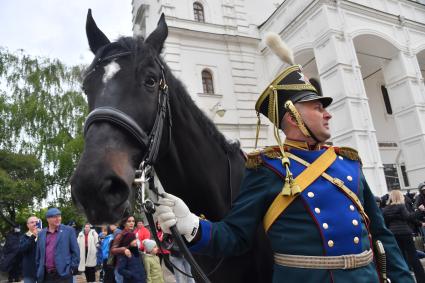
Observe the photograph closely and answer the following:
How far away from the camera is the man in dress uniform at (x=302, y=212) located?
195 cm

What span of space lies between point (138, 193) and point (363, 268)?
1.27m

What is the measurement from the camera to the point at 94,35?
7.85 feet

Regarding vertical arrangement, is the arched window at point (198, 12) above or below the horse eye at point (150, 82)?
above

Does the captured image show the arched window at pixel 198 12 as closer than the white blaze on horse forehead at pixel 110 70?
No

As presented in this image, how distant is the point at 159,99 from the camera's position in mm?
2137

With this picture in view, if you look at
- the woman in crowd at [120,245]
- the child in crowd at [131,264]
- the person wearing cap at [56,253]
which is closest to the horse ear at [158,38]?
the woman in crowd at [120,245]

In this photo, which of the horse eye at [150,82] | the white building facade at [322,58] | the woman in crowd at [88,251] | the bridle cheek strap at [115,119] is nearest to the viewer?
the bridle cheek strap at [115,119]

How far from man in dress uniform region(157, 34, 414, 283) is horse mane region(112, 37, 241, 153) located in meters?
0.55

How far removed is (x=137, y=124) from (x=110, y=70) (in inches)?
14.5

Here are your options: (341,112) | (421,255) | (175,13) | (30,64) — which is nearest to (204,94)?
(175,13)

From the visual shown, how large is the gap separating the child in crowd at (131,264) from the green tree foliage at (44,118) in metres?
16.2

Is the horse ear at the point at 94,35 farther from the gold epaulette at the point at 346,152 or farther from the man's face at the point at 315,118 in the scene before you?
the gold epaulette at the point at 346,152

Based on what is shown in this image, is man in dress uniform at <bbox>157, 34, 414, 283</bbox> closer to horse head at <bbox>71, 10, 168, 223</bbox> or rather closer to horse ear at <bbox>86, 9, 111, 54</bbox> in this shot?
horse head at <bbox>71, 10, 168, 223</bbox>

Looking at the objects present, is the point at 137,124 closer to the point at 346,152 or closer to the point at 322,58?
the point at 346,152
